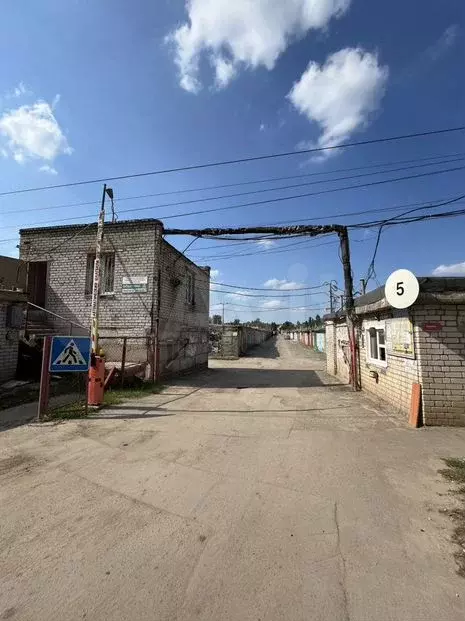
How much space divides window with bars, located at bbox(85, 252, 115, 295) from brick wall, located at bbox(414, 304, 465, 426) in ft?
34.3

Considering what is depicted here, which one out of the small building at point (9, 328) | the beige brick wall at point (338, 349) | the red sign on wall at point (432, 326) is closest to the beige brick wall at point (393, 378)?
the red sign on wall at point (432, 326)

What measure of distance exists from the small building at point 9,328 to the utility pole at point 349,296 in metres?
10.6

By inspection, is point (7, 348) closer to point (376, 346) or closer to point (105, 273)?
point (105, 273)

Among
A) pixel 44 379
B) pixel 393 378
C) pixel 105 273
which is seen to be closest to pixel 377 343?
pixel 393 378

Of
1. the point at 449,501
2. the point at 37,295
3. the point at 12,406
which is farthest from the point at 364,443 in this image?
the point at 37,295

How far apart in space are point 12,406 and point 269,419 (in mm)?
5995

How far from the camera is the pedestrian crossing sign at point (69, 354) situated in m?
7.39

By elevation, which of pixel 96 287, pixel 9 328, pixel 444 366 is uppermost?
pixel 96 287

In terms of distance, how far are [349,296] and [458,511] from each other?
9655mm

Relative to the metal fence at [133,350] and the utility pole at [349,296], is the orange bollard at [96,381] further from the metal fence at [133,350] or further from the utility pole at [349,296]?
the utility pole at [349,296]

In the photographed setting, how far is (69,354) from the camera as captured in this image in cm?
757

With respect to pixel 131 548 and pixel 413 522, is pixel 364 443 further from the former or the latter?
pixel 131 548

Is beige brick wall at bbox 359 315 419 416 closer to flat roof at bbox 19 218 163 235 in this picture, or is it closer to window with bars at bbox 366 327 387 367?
window with bars at bbox 366 327 387 367

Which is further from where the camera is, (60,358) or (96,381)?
(96,381)
